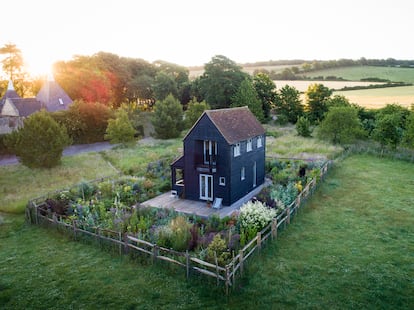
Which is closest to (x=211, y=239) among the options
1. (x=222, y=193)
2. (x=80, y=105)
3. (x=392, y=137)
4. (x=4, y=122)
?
(x=222, y=193)

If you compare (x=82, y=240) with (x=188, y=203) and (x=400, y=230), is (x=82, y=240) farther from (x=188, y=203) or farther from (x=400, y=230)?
(x=400, y=230)

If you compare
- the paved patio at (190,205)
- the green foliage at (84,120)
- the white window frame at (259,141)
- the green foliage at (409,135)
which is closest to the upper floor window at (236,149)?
the paved patio at (190,205)

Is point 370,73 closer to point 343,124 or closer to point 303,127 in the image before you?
point 303,127

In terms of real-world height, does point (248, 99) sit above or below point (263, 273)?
above

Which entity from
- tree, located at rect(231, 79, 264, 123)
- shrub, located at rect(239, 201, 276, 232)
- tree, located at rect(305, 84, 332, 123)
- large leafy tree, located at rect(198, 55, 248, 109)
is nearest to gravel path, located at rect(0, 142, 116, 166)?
large leafy tree, located at rect(198, 55, 248, 109)

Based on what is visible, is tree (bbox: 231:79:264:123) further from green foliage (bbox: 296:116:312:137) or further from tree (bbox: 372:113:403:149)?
tree (bbox: 372:113:403:149)

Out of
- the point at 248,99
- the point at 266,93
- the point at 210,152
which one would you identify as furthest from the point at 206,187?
the point at 266,93
